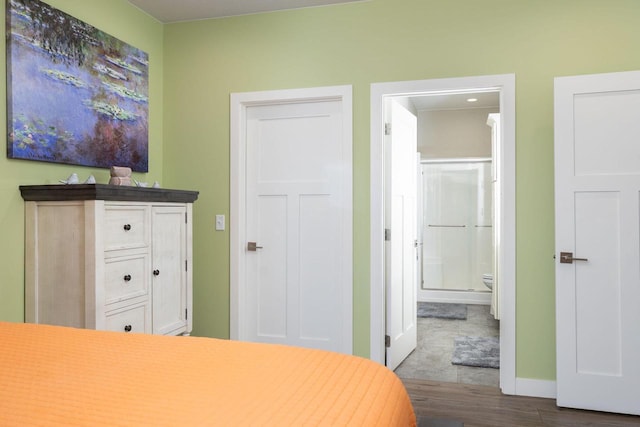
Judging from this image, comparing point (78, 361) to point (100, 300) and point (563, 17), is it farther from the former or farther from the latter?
point (563, 17)

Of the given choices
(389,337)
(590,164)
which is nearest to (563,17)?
(590,164)

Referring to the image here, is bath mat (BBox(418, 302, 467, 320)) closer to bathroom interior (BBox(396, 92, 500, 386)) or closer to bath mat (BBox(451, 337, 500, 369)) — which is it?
bathroom interior (BBox(396, 92, 500, 386))

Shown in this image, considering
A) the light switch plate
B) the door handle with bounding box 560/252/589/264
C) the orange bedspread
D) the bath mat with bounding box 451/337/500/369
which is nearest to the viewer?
the orange bedspread

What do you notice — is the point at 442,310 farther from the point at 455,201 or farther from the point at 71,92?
the point at 71,92

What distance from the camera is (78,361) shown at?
4.02 feet

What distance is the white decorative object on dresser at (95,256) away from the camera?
2.36m

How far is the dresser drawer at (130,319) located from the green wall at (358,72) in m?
0.52

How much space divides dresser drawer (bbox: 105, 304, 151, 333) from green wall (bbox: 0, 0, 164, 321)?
1.69ft

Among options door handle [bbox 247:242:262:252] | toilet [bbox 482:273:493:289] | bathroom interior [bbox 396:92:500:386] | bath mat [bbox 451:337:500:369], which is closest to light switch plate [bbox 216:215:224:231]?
door handle [bbox 247:242:262:252]


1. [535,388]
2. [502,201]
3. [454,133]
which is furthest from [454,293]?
[502,201]

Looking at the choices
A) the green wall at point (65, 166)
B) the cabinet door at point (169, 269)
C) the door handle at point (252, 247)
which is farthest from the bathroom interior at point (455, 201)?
the cabinet door at point (169, 269)

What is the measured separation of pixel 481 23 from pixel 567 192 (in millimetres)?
1223

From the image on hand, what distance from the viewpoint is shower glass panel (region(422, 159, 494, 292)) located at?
20.8 feet

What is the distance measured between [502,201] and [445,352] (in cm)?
154
